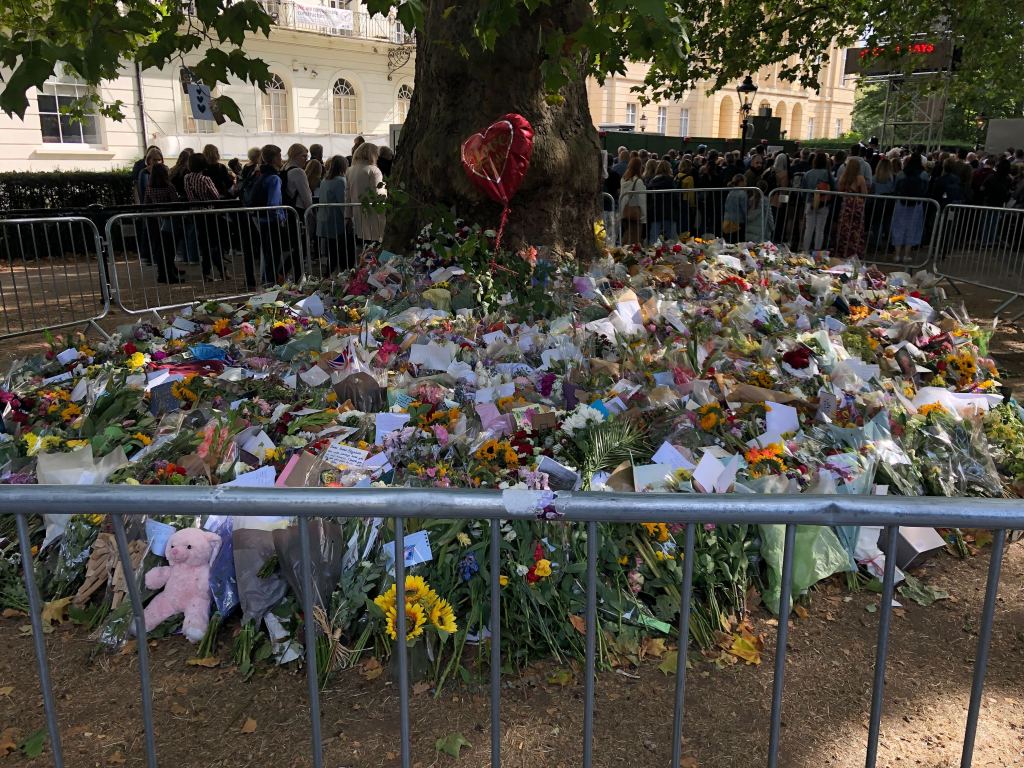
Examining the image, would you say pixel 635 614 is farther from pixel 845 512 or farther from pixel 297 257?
pixel 297 257

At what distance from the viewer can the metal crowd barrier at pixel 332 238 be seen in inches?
381

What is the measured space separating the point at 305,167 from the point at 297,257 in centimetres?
145

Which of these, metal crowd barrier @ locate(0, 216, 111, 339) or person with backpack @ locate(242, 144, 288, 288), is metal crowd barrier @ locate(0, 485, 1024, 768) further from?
person with backpack @ locate(242, 144, 288, 288)

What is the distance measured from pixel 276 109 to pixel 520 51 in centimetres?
2282

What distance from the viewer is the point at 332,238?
10055mm

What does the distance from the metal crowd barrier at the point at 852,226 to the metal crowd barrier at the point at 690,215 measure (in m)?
0.42

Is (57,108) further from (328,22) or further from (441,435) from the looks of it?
(441,435)

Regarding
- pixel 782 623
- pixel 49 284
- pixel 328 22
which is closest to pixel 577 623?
pixel 782 623

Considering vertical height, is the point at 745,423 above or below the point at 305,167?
below

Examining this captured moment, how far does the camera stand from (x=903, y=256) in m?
11.3

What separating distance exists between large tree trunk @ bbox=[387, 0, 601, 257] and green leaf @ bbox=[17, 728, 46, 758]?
16.1ft

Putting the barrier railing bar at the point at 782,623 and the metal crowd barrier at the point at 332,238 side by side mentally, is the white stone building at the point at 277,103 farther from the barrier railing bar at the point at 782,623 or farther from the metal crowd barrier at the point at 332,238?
the barrier railing bar at the point at 782,623

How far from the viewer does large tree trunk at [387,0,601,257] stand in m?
6.68

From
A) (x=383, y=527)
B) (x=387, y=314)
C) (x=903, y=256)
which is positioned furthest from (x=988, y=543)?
(x=903, y=256)
